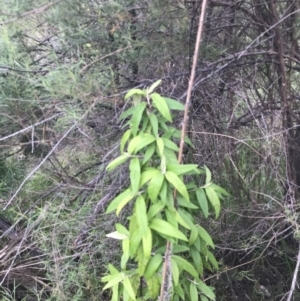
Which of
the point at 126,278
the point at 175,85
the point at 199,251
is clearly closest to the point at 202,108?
the point at 175,85

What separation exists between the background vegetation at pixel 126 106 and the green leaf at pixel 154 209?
0.56 metres

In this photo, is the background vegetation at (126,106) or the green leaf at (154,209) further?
the background vegetation at (126,106)

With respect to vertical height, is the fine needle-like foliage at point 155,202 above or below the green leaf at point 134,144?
below

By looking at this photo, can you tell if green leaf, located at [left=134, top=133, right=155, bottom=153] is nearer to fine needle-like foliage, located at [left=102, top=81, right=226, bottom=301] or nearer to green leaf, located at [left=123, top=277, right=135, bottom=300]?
fine needle-like foliage, located at [left=102, top=81, right=226, bottom=301]

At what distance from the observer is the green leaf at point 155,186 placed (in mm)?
1390

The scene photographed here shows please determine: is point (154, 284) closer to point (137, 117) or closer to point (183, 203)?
point (183, 203)

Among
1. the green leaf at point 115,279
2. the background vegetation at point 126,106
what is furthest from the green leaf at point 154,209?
the background vegetation at point 126,106

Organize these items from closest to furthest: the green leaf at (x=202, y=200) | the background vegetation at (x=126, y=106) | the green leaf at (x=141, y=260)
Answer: the green leaf at (x=141, y=260)
the green leaf at (x=202, y=200)
the background vegetation at (x=126, y=106)

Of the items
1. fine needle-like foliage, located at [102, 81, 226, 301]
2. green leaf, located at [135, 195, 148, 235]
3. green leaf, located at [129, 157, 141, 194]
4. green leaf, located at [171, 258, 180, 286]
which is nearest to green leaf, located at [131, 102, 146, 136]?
fine needle-like foliage, located at [102, 81, 226, 301]

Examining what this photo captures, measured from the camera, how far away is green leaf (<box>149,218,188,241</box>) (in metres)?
1.38

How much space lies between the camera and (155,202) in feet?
4.70

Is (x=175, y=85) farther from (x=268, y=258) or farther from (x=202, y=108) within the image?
(x=268, y=258)

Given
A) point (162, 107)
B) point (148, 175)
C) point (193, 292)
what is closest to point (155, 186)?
point (148, 175)

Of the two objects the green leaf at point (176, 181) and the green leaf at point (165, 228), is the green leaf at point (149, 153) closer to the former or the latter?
the green leaf at point (176, 181)
